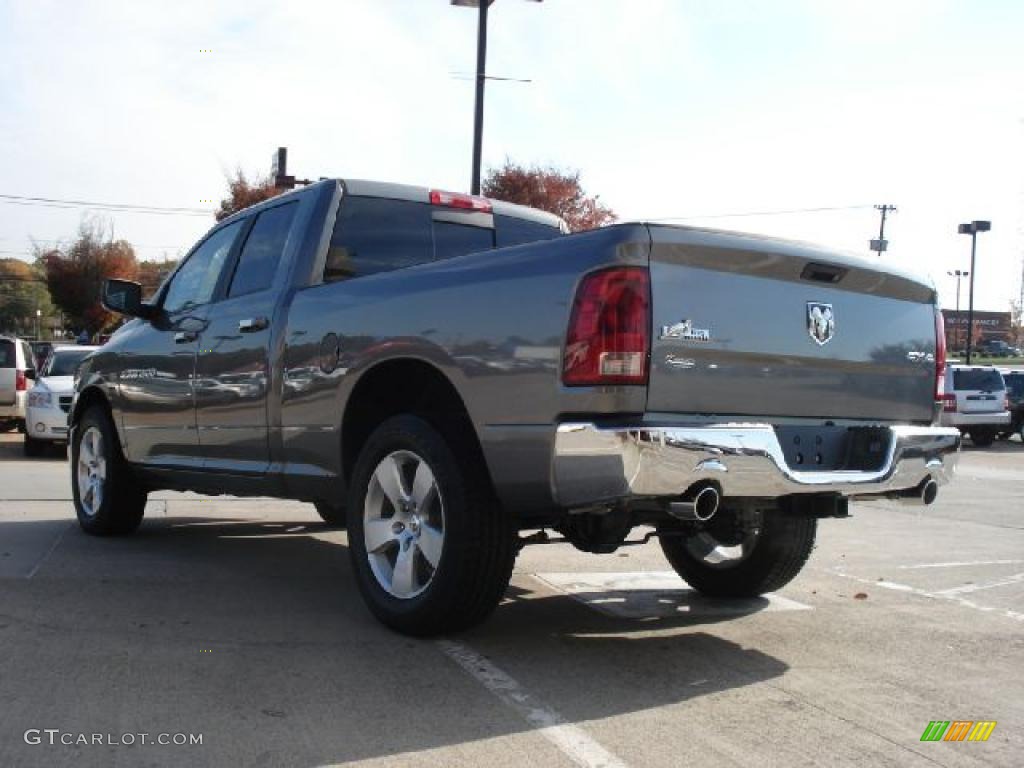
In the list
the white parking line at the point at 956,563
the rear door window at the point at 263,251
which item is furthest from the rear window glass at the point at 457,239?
the white parking line at the point at 956,563

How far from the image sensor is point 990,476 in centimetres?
1552

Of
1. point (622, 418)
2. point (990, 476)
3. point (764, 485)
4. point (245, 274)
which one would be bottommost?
point (990, 476)

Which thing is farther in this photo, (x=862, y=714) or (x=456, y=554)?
(x=456, y=554)

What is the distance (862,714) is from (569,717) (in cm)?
107

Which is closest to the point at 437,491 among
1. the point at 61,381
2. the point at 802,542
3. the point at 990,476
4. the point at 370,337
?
the point at 370,337

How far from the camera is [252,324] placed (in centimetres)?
553

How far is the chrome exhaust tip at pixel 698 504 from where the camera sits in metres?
3.75

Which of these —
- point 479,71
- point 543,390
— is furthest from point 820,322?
point 479,71

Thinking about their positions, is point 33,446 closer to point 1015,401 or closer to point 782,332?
point 782,332

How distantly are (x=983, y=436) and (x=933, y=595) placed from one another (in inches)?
785

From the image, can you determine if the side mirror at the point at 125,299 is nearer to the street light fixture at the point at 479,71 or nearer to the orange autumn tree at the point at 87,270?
the street light fixture at the point at 479,71

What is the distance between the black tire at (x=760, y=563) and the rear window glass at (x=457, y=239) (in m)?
2.00

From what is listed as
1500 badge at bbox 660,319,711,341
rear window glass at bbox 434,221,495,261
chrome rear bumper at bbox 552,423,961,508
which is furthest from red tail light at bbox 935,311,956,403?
rear window glass at bbox 434,221,495,261

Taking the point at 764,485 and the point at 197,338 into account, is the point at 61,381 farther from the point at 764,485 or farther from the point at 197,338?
the point at 764,485
